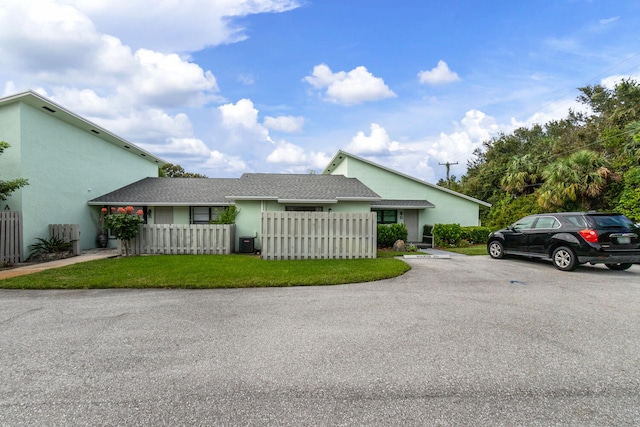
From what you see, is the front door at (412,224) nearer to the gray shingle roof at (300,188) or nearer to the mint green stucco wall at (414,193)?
the mint green stucco wall at (414,193)

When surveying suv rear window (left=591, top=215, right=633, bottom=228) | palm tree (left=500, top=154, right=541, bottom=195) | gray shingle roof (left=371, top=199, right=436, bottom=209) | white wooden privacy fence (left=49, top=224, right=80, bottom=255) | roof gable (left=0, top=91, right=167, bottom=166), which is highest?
roof gable (left=0, top=91, right=167, bottom=166)

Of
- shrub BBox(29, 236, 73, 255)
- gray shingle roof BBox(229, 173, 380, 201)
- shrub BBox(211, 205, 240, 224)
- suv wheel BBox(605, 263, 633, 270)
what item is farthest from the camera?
gray shingle roof BBox(229, 173, 380, 201)

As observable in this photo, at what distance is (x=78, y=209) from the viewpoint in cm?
1430

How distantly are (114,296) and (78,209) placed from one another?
10.8 m

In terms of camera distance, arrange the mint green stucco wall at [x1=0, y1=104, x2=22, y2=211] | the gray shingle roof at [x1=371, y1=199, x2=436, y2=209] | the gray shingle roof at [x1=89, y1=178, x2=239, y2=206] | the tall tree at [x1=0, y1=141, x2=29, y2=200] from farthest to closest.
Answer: the gray shingle roof at [x1=371, y1=199, x2=436, y2=209], the gray shingle roof at [x1=89, y1=178, x2=239, y2=206], the mint green stucco wall at [x1=0, y1=104, x2=22, y2=211], the tall tree at [x1=0, y1=141, x2=29, y2=200]

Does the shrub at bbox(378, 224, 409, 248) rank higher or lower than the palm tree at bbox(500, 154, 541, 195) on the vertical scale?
lower

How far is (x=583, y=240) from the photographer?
8.53 meters

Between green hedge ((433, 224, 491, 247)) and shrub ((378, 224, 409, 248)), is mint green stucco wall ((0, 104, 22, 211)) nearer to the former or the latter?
shrub ((378, 224, 409, 248))

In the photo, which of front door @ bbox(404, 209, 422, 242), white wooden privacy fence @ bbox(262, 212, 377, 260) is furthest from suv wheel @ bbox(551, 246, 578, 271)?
front door @ bbox(404, 209, 422, 242)

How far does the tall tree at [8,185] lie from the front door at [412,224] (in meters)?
17.3

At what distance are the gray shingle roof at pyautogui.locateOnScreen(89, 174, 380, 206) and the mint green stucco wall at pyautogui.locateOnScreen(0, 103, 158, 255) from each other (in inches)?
38.4

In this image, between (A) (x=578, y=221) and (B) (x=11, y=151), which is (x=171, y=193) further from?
(A) (x=578, y=221)

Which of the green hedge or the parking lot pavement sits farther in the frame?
the green hedge

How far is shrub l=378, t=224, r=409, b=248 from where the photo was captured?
16.0 metres
